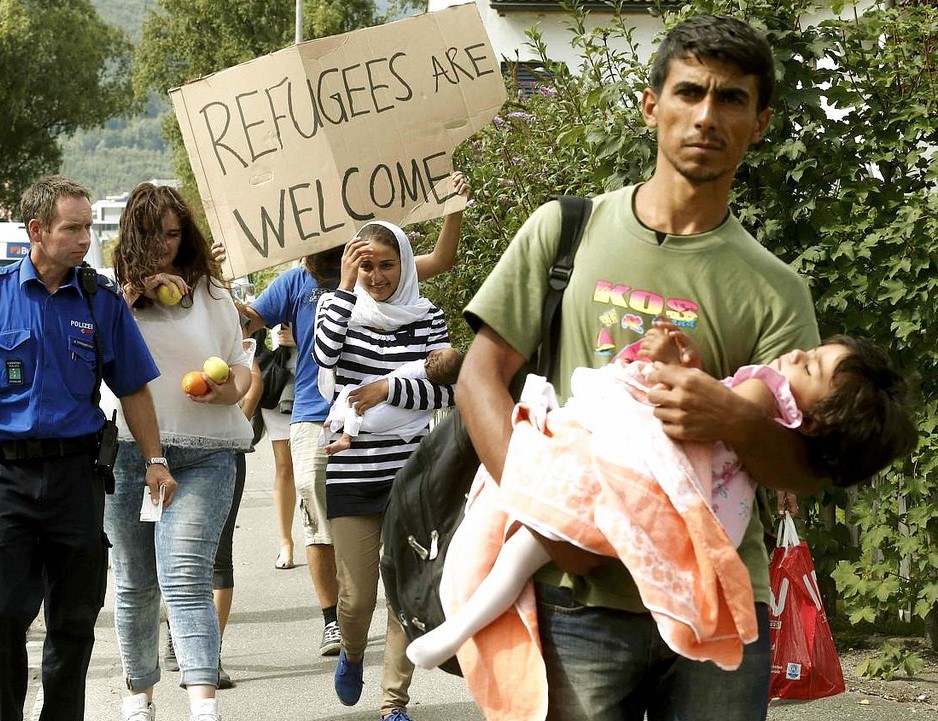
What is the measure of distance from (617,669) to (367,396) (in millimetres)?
3092

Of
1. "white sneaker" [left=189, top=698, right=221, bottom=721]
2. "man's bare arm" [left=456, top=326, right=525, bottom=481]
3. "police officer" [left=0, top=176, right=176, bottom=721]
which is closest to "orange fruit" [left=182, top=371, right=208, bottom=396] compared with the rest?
"police officer" [left=0, top=176, right=176, bottom=721]

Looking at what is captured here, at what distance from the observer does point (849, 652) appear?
6.53m

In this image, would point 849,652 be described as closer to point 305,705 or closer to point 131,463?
point 305,705

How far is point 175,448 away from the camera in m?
5.58

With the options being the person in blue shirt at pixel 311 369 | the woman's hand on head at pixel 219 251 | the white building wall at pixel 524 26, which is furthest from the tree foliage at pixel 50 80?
the person in blue shirt at pixel 311 369

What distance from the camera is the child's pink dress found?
8.67 feet

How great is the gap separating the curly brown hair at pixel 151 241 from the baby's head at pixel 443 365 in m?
0.90

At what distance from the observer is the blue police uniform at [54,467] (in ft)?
16.5

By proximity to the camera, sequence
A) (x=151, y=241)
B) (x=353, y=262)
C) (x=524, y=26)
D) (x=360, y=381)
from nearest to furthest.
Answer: (x=151, y=241) → (x=360, y=381) → (x=353, y=262) → (x=524, y=26)

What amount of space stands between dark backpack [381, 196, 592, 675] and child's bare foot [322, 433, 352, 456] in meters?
2.10

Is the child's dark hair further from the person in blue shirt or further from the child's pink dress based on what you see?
the person in blue shirt

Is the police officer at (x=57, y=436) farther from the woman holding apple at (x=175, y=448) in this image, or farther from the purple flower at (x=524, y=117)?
the purple flower at (x=524, y=117)

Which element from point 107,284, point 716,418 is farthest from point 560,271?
point 107,284

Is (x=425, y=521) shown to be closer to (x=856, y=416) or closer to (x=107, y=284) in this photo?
(x=856, y=416)
